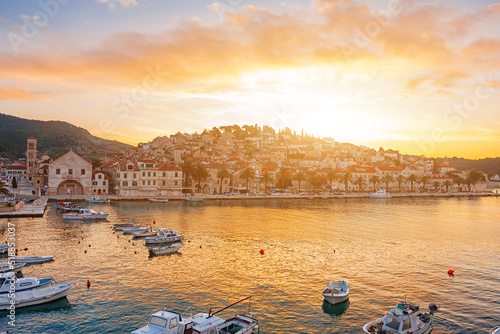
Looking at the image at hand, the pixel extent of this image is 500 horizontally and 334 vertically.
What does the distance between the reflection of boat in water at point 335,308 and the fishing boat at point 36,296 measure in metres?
19.4

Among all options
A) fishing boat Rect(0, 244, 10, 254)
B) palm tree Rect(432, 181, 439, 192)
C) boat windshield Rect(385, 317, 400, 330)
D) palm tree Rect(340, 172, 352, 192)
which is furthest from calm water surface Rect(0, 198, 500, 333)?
palm tree Rect(432, 181, 439, 192)

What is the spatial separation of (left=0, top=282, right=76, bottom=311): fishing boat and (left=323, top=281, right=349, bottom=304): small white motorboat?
64.1ft

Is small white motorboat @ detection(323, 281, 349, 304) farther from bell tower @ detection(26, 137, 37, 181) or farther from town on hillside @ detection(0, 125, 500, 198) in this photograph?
bell tower @ detection(26, 137, 37, 181)

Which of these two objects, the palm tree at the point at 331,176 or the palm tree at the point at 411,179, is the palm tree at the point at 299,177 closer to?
the palm tree at the point at 331,176

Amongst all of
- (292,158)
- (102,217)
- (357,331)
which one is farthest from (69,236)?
(292,158)

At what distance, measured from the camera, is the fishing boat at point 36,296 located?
945 inches

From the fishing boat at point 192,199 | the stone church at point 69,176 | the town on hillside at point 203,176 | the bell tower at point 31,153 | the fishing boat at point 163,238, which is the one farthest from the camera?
the bell tower at point 31,153

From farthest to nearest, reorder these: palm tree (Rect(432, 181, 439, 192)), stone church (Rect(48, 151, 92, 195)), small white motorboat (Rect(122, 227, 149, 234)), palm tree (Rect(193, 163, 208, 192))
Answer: palm tree (Rect(432, 181, 439, 192)), palm tree (Rect(193, 163, 208, 192)), stone church (Rect(48, 151, 92, 195)), small white motorboat (Rect(122, 227, 149, 234))

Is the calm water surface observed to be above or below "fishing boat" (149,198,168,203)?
below

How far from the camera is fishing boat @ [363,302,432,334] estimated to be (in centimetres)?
2080

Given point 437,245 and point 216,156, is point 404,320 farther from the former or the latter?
point 216,156

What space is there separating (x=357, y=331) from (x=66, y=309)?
66.3 feet

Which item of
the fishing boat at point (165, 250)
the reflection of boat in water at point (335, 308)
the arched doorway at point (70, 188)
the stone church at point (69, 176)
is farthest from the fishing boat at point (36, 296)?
the arched doorway at point (70, 188)

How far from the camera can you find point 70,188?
92.1m
